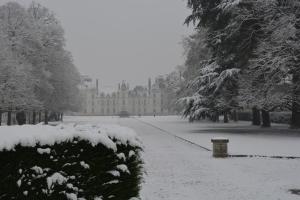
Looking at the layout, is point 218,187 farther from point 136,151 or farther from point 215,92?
point 215,92

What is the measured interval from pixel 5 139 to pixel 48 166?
21.5 inches

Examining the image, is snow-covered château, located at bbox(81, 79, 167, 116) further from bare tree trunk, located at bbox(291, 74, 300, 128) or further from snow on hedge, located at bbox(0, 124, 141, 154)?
snow on hedge, located at bbox(0, 124, 141, 154)

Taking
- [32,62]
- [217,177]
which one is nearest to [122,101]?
[32,62]

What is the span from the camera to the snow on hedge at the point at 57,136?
4199 millimetres

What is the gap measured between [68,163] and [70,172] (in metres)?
0.10

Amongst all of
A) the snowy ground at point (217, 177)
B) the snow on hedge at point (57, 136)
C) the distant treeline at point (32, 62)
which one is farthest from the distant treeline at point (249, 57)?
the snow on hedge at point (57, 136)

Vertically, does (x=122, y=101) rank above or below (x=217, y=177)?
above

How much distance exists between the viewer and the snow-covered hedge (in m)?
4.20

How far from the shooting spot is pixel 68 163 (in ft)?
15.0

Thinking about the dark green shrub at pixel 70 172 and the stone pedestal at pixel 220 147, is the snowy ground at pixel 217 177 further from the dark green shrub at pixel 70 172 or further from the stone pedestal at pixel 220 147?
the dark green shrub at pixel 70 172

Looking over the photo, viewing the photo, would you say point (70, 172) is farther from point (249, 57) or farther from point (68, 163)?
point (249, 57)

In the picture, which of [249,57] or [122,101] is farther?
[122,101]

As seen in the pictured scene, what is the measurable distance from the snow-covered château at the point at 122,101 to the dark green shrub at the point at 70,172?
148 meters

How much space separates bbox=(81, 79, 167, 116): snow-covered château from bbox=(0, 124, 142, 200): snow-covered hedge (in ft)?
486
